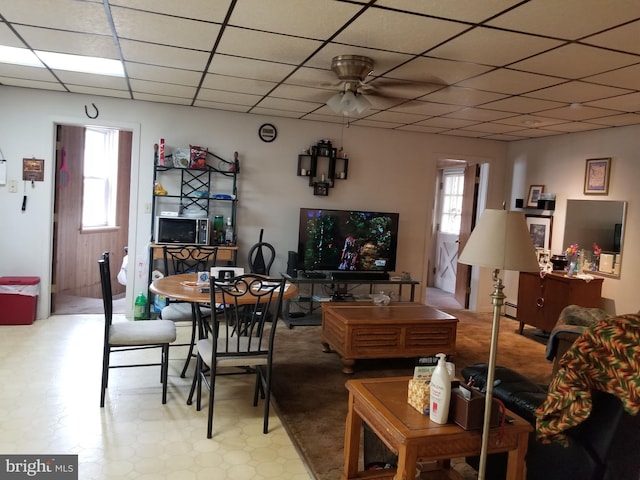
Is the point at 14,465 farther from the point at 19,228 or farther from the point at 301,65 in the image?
the point at 19,228

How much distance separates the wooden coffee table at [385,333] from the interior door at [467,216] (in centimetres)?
255

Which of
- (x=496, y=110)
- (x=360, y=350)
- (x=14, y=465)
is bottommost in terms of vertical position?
(x=14, y=465)

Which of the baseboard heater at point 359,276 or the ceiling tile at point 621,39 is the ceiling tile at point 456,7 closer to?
the ceiling tile at point 621,39

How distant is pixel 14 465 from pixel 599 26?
362cm

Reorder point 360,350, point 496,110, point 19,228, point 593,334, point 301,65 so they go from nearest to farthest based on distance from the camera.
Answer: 1. point 593,334
2. point 301,65
3. point 360,350
4. point 496,110
5. point 19,228

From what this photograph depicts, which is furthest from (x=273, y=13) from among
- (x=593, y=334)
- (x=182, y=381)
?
(x=182, y=381)

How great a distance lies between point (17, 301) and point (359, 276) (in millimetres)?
3515

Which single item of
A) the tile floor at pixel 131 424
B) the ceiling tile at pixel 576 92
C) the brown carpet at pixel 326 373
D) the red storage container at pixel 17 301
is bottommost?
the tile floor at pixel 131 424

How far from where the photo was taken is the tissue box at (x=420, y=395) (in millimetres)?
1904

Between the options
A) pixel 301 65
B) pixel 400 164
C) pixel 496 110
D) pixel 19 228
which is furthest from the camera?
pixel 400 164

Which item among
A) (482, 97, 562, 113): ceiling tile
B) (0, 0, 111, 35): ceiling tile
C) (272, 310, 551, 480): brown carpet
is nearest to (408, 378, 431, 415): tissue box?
(272, 310, 551, 480): brown carpet

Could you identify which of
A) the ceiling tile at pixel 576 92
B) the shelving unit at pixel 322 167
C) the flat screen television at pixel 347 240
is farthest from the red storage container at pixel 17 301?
the ceiling tile at pixel 576 92

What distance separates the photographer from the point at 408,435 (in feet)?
5.67

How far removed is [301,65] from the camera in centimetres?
342
